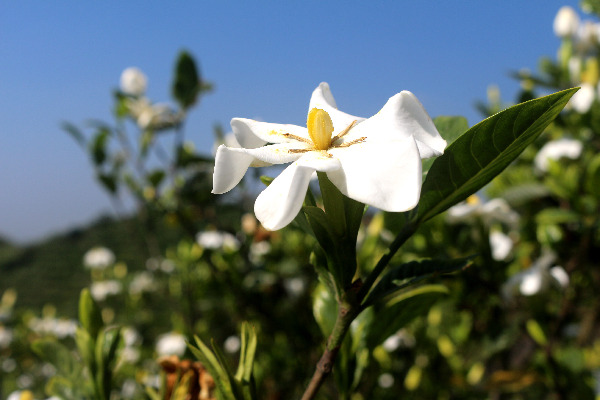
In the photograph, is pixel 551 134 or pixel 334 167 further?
pixel 551 134

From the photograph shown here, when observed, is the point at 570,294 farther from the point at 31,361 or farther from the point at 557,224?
the point at 31,361

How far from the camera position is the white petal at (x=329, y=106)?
0.62 meters

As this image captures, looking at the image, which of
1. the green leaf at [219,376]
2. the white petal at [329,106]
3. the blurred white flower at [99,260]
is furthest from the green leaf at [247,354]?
the blurred white flower at [99,260]

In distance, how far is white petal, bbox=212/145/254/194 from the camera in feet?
1.55

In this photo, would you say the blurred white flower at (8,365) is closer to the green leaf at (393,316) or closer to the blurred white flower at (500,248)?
the blurred white flower at (500,248)

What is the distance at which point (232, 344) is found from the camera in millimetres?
2648

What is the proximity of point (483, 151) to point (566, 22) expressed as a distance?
2.70 metres

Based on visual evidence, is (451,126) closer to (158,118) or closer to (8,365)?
(158,118)

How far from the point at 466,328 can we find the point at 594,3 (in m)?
1.20

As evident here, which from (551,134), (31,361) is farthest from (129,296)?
(551,134)

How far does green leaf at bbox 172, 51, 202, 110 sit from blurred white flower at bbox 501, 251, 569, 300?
1.54 m

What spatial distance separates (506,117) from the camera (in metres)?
0.43

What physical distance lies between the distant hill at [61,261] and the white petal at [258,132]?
24.1 feet

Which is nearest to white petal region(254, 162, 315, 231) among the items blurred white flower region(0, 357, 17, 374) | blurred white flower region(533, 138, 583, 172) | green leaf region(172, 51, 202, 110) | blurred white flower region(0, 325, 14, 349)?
blurred white flower region(533, 138, 583, 172)
